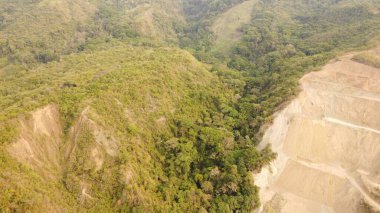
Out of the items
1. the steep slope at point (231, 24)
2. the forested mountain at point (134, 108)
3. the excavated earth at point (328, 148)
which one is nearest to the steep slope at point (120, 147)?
the forested mountain at point (134, 108)

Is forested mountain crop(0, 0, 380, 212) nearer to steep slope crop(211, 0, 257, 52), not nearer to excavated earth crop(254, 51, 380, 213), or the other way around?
excavated earth crop(254, 51, 380, 213)

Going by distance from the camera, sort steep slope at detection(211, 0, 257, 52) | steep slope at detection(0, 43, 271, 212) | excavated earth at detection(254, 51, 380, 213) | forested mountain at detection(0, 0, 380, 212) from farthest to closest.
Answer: steep slope at detection(211, 0, 257, 52) → excavated earth at detection(254, 51, 380, 213) → forested mountain at detection(0, 0, 380, 212) → steep slope at detection(0, 43, 271, 212)

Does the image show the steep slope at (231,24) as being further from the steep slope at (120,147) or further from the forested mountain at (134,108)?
the steep slope at (120,147)

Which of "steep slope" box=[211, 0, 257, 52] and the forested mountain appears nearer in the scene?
the forested mountain

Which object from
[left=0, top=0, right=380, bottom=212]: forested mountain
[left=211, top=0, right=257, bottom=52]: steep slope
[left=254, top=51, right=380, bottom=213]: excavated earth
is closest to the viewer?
[left=0, top=0, right=380, bottom=212]: forested mountain

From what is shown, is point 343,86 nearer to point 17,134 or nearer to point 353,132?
point 353,132

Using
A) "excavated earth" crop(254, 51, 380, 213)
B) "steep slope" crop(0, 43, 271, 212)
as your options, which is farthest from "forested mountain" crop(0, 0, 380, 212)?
"excavated earth" crop(254, 51, 380, 213)
